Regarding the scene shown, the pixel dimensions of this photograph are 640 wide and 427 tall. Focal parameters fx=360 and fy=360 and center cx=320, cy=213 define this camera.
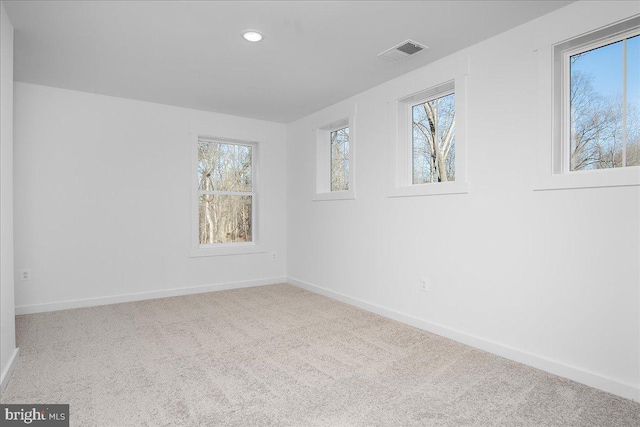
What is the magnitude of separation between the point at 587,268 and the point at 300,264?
355 cm

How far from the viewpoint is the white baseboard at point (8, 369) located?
214cm

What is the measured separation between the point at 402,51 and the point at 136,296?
3.94 metres

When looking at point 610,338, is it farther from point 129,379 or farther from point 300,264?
point 300,264

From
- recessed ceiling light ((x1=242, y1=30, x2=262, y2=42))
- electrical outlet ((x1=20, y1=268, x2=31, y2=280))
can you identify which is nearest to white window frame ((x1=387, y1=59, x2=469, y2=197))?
recessed ceiling light ((x1=242, y1=30, x2=262, y2=42))

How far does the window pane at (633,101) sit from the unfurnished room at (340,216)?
1 centimetres

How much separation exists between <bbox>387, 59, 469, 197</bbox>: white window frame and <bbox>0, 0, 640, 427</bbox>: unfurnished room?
0.02m

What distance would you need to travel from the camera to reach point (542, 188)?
8.00 ft

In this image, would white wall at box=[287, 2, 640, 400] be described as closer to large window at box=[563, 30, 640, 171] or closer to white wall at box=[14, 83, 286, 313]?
large window at box=[563, 30, 640, 171]

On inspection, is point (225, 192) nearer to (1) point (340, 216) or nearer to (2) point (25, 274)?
(1) point (340, 216)

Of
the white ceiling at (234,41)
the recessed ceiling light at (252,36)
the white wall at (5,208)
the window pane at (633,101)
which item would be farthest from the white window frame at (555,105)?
the white wall at (5,208)

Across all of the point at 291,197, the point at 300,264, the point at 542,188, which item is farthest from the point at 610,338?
the point at 291,197

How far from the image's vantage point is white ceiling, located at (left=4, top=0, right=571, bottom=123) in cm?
238

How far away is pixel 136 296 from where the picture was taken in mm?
4309

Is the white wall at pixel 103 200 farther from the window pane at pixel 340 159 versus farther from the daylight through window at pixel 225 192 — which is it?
the window pane at pixel 340 159
